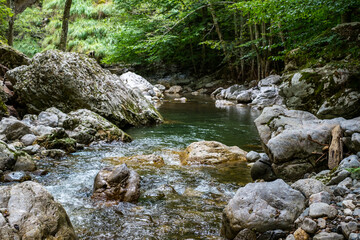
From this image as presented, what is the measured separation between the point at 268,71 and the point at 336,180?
46.9ft

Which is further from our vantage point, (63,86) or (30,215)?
(63,86)

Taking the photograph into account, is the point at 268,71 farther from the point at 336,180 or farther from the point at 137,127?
the point at 336,180

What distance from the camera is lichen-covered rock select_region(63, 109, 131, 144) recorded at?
23.0 feet

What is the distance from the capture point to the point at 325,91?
610 cm

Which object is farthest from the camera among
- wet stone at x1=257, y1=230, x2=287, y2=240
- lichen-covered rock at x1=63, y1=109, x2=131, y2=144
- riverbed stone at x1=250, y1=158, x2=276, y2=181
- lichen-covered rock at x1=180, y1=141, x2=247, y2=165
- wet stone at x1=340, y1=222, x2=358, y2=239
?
lichen-covered rock at x1=63, y1=109, x2=131, y2=144

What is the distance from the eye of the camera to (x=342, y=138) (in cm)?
429

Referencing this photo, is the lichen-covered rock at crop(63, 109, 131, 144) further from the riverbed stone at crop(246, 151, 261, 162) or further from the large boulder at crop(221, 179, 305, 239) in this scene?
the large boulder at crop(221, 179, 305, 239)

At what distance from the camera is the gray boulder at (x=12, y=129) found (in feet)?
20.2

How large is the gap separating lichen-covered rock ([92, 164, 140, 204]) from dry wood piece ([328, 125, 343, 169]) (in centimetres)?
287

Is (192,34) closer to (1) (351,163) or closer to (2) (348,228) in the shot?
(1) (351,163)

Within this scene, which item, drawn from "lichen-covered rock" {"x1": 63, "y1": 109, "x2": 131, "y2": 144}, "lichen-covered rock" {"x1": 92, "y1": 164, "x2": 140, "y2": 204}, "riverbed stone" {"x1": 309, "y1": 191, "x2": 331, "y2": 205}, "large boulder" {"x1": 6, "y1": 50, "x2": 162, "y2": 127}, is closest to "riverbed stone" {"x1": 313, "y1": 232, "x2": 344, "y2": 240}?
"riverbed stone" {"x1": 309, "y1": 191, "x2": 331, "y2": 205}

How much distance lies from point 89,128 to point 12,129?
5.63 feet

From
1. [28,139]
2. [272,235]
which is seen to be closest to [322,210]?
[272,235]

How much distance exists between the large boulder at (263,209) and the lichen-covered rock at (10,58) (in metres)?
9.90
